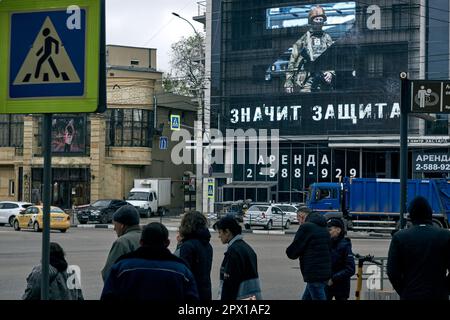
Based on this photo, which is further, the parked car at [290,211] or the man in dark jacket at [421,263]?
the parked car at [290,211]

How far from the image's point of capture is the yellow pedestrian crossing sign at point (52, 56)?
5.49 m

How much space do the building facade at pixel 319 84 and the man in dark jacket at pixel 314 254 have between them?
4862 centimetres

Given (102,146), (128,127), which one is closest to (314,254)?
(128,127)

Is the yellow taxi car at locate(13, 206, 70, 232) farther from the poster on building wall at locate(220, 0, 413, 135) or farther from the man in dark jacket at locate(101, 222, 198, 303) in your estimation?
the man in dark jacket at locate(101, 222, 198, 303)

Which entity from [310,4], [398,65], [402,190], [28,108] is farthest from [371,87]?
[28,108]

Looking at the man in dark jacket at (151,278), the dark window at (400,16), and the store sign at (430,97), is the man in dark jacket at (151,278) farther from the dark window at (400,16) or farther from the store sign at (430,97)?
the dark window at (400,16)

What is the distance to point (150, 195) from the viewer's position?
201ft

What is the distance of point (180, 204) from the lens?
7062 centimetres

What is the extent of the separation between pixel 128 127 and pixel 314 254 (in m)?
55.8

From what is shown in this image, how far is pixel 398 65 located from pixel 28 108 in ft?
182

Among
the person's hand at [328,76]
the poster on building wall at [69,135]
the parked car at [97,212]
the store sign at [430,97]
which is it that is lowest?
the parked car at [97,212]

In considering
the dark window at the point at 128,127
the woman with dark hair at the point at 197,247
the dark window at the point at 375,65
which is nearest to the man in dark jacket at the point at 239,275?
the woman with dark hair at the point at 197,247
